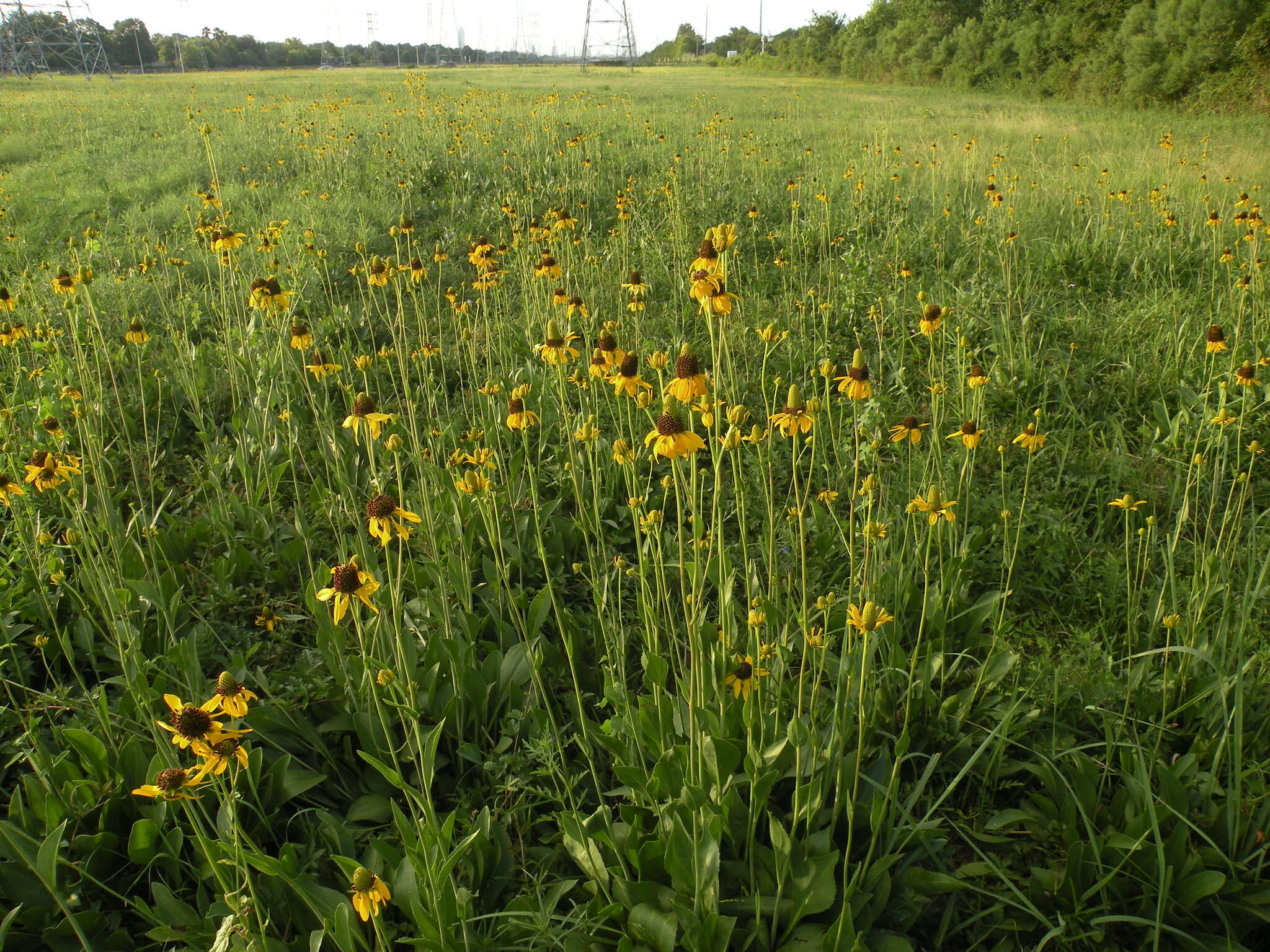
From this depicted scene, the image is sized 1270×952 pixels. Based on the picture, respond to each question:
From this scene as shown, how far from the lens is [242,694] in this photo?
138 cm

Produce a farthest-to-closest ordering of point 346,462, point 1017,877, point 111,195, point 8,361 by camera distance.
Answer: point 111,195 < point 8,361 < point 346,462 < point 1017,877

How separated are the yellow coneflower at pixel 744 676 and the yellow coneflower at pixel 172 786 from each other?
110 centimetres

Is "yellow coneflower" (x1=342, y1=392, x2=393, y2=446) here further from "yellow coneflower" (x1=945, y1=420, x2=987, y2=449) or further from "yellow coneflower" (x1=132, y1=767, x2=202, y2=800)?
"yellow coneflower" (x1=945, y1=420, x2=987, y2=449)

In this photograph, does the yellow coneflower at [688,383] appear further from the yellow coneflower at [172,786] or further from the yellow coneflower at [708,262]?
the yellow coneflower at [172,786]

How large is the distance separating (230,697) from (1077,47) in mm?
25274

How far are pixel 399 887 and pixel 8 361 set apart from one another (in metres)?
4.28

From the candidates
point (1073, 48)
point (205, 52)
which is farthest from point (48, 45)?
point (1073, 48)

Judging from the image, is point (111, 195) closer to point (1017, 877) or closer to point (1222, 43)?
point (1017, 877)

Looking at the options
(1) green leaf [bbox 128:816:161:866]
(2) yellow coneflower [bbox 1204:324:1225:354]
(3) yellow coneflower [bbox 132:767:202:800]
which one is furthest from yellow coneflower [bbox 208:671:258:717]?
(2) yellow coneflower [bbox 1204:324:1225:354]

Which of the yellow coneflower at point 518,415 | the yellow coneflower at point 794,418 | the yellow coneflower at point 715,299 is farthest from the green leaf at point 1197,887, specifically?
the yellow coneflower at point 518,415

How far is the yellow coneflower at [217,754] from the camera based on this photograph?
4.21 feet

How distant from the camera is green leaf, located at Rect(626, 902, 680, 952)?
155 cm

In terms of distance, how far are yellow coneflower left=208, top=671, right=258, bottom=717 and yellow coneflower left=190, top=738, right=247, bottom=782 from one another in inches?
1.9

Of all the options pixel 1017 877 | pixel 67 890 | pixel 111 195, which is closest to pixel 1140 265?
pixel 1017 877
